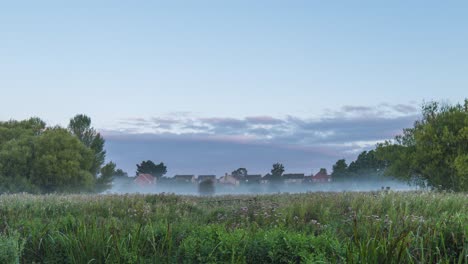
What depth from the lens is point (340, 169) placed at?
253ft

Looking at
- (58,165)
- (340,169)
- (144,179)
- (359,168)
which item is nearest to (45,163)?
(58,165)

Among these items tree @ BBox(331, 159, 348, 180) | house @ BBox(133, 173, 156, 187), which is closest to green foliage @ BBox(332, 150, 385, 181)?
tree @ BBox(331, 159, 348, 180)

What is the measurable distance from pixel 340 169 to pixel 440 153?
38548 millimetres

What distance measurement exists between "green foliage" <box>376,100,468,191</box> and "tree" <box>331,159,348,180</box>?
108 feet

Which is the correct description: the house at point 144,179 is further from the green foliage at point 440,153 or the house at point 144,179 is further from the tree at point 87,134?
the green foliage at point 440,153

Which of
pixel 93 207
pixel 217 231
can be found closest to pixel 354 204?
pixel 217 231

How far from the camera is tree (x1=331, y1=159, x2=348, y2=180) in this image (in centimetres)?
7614

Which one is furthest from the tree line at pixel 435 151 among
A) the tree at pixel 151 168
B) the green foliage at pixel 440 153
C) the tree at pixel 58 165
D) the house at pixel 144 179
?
the tree at pixel 151 168

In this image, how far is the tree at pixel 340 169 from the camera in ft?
250

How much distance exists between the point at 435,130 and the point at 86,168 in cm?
3285

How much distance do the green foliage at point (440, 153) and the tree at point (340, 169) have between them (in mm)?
32830

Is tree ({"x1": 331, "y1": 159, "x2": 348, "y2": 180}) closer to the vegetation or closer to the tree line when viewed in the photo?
the tree line

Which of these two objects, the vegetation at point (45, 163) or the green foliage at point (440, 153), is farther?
the vegetation at point (45, 163)

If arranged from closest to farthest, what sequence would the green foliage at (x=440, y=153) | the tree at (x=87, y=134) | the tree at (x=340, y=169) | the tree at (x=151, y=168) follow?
the green foliage at (x=440, y=153), the tree at (x=87, y=134), the tree at (x=340, y=169), the tree at (x=151, y=168)
